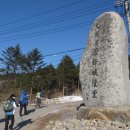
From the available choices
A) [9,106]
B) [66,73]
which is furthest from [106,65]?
[66,73]

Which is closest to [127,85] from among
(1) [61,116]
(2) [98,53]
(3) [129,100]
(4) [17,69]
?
(3) [129,100]

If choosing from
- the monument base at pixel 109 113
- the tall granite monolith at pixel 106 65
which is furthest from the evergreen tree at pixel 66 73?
the monument base at pixel 109 113

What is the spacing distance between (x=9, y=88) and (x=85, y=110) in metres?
43.7

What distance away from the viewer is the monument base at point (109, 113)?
10758 millimetres

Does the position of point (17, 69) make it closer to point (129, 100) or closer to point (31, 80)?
point (31, 80)

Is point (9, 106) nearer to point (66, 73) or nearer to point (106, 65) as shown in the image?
point (106, 65)

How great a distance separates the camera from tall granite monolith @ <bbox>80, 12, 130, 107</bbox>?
11617mm

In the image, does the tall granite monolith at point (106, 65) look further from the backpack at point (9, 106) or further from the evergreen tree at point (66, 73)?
the evergreen tree at point (66, 73)

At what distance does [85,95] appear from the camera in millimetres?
12328

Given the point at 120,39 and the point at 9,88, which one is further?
the point at 9,88

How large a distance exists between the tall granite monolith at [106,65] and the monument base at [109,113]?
51 centimetres

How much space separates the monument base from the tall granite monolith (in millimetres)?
508

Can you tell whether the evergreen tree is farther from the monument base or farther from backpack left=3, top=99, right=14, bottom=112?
the monument base

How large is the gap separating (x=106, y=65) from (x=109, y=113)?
1.88m
